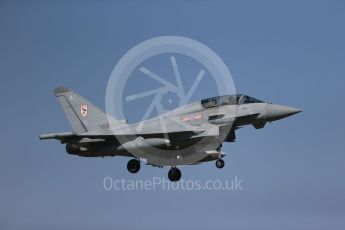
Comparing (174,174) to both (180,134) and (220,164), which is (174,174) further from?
(180,134)

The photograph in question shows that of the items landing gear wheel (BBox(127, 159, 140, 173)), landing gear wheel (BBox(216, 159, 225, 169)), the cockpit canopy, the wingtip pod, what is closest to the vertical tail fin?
the wingtip pod

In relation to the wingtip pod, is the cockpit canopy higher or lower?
lower

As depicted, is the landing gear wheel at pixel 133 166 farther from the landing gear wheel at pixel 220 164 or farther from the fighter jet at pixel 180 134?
the landing gear wheel at pixel 220 164

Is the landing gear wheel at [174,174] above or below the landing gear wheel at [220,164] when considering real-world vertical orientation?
below

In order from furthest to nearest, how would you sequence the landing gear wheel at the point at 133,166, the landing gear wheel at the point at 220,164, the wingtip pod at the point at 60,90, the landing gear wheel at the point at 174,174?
1. the wingtip pod at the point at 60,90
2. the landing gear wheel at the point at 174,174
3. the landing gear wheel at the point at 133,166
4. the landing gear wheel at the point at 220,164

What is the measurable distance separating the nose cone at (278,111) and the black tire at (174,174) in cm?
521

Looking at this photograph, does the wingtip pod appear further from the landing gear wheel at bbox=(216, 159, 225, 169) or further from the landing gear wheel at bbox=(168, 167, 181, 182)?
the landing gear wheel at bbox=(216, 159, 225, 169)

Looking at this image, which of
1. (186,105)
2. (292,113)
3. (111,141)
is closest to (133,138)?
(111,141)

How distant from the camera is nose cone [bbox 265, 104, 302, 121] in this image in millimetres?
23672

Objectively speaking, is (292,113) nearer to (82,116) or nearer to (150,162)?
(150,162)

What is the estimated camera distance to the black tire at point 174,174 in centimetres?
2622

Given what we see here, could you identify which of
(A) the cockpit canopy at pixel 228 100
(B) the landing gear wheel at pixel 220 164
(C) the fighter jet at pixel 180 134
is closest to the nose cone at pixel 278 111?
(C) the fighter jet at pixel 180 134

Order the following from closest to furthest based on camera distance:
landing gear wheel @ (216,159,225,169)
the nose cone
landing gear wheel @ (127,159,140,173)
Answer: the nose cone → landing gear wheel @ (216,159,225,169) → landing gear wheel @ (127,159,140,173)

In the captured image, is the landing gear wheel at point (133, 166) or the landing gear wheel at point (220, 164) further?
the landing gear wheel at point (133, 166)
